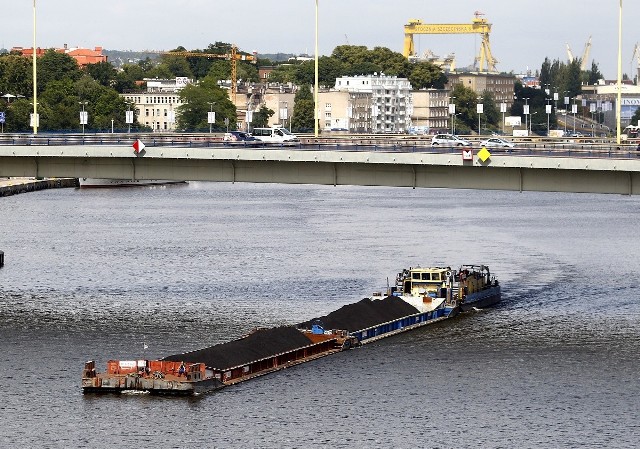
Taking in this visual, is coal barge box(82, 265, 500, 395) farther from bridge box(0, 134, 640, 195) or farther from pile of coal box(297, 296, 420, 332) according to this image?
bridge box(0, 134, 640, 195)

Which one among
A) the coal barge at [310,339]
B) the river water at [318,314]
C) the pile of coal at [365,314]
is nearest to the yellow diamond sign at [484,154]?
the river water at [318,314]

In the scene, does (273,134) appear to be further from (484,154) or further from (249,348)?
(249,348)

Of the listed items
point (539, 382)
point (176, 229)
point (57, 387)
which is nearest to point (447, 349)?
point (539, 382)

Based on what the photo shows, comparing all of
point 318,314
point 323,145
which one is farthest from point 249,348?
point 323,145

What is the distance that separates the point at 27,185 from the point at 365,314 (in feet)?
357

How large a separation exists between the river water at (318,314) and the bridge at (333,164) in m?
6.55

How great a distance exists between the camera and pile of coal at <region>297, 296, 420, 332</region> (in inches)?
2844

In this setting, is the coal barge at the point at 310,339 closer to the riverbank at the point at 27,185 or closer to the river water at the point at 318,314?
the river water at the point at 318,314

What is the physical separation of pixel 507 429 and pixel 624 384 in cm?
832

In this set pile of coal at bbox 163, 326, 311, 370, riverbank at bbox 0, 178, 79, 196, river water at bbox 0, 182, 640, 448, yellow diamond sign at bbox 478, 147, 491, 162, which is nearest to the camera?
river water at bbox 0, 182, 640, 448

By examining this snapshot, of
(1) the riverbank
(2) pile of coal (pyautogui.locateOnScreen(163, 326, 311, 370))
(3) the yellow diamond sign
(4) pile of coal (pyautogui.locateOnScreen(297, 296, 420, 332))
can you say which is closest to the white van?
(4) pile of coal (pyautogui.locateOnScreen(297, 296, 420, 332))

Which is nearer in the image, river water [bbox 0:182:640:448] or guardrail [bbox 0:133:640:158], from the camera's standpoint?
river water [bbox 0:182:640:448]

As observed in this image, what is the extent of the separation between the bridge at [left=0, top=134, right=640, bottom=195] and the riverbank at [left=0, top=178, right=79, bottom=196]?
92442 millimetres

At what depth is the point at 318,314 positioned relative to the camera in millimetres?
78250
